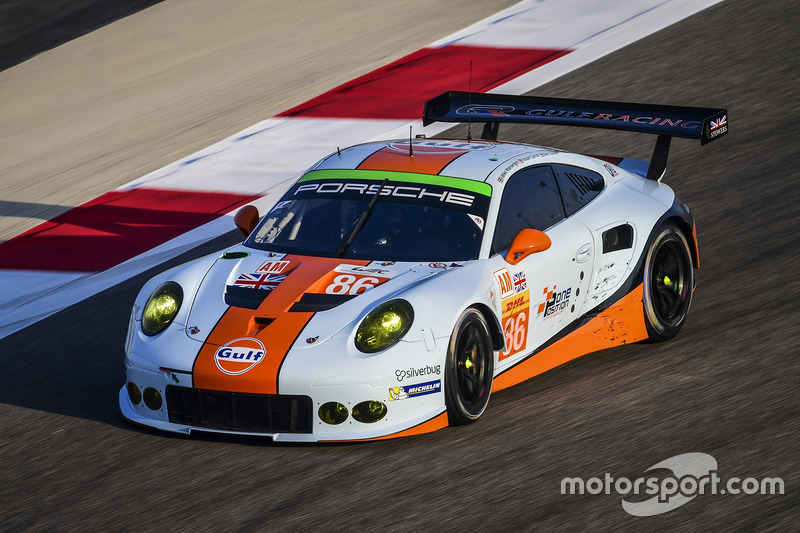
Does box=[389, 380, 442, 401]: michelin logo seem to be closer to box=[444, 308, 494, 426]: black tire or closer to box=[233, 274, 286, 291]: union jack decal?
box=[444, 308, 494, 426]: black tire

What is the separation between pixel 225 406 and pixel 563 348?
6.60 feet

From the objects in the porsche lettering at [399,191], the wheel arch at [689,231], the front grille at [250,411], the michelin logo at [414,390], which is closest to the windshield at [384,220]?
the porsche lettering at [399,191]

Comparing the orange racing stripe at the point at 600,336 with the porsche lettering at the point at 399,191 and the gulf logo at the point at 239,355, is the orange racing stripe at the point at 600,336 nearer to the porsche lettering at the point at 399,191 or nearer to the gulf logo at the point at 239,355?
the porsche lettering at the point at 399,191

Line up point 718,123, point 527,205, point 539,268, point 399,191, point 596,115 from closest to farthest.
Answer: point 539,268 < point 399,191 < point 527,205 < point 718,123 < point 596,115

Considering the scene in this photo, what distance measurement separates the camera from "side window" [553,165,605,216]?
6.52 m

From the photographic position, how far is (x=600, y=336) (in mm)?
6434

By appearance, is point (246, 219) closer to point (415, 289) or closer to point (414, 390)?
point (415, 289)

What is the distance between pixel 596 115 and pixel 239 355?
3.20m

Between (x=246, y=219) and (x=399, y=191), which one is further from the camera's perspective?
(x=246, y=219)

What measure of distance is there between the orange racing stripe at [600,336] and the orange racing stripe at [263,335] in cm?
127

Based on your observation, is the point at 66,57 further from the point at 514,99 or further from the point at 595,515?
the point at 595,515

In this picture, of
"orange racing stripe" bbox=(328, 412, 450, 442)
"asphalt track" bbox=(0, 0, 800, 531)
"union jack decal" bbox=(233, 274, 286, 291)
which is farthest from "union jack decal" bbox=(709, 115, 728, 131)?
"union jack decal" bbox=(233, 274, 286, 291)

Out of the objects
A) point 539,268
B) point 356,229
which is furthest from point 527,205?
point 356,229

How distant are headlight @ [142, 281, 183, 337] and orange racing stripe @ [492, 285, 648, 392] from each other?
72.0 inches
